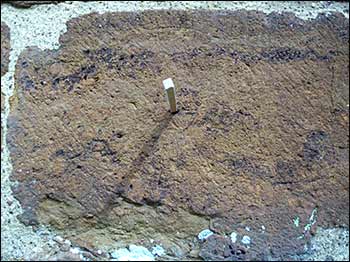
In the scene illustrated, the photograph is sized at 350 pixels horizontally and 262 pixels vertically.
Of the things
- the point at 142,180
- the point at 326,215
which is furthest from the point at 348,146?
the point at 142,180

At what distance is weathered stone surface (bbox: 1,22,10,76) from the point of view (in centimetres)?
53

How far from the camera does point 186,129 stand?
0.52m

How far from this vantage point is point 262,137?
53 centimetres

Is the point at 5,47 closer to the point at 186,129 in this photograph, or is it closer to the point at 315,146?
the point at 186,129

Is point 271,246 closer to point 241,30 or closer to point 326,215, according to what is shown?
point 326,215

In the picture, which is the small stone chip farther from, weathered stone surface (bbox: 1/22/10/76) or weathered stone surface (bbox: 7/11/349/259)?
weathered stone surface (bbox: 1/22/10/76)

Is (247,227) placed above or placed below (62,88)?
below

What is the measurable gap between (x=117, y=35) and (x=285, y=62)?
6.2 inches

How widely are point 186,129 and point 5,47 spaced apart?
7.1 inches

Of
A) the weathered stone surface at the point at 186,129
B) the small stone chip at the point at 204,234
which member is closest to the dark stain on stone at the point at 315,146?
the weathered stone surface at the point at 186,129

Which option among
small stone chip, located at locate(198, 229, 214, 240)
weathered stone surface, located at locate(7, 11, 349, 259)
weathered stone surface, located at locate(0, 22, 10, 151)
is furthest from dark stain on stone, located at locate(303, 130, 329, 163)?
weathered stone surface, located at locate(0, 22, 10, 151)

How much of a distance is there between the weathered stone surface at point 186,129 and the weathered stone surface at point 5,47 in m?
0.01

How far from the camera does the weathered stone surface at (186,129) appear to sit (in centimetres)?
51

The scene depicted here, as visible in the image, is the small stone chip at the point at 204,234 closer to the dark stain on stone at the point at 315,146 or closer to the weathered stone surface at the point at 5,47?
the dark stain on stone at the point at 315,146
